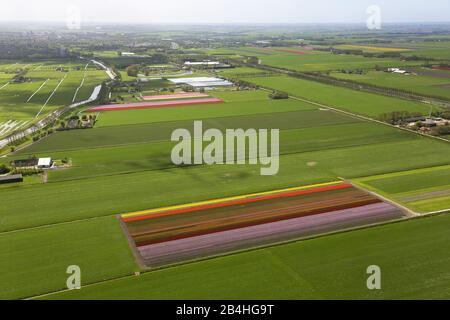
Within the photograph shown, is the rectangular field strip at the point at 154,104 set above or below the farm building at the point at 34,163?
above

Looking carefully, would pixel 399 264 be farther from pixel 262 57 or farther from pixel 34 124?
pixel 262 57

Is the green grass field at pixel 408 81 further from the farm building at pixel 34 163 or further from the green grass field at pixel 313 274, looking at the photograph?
the farm building at pixel 34 163

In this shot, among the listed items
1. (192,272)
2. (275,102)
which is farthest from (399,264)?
(275,102)

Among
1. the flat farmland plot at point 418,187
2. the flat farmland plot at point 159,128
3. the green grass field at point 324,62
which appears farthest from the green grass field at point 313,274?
the green grass field at point 324,62

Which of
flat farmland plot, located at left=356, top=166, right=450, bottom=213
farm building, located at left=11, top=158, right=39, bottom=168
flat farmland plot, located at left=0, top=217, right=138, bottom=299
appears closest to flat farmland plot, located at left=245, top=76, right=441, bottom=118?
flat farmland plot, located at left=356, top=166, right=450, bottom=213

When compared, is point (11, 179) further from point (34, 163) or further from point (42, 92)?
point (42, 92)

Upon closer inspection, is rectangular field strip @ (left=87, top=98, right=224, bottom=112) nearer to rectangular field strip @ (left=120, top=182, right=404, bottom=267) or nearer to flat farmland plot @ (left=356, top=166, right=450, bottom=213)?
rectangular field strip @ (left=120, top=182, right=404, bottom=267)

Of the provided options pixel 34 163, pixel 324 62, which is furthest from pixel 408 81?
pixel 34 163
